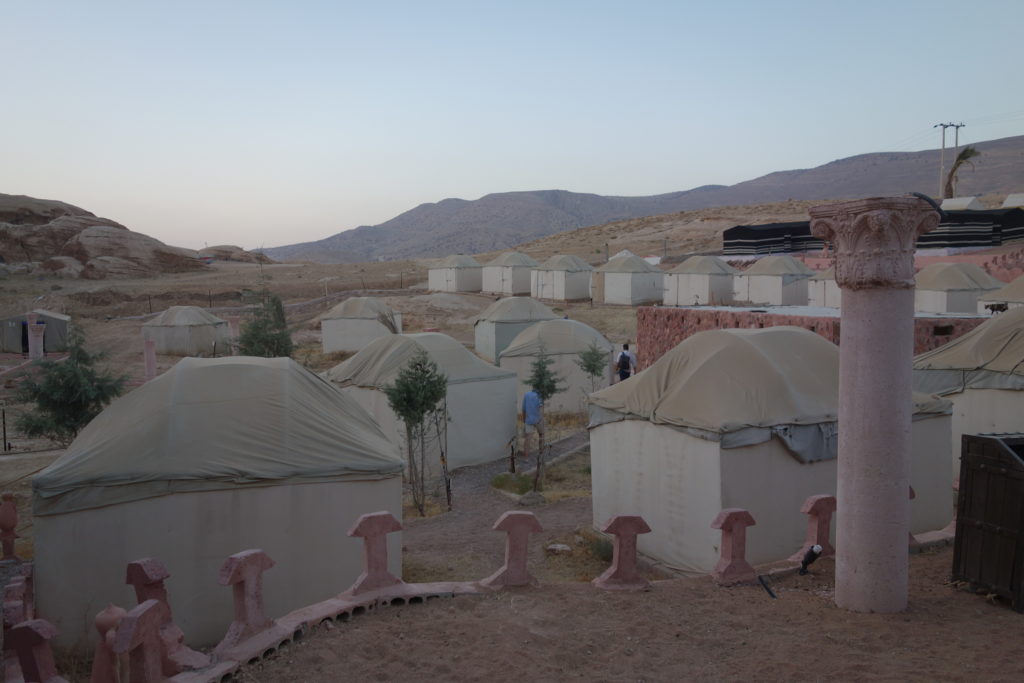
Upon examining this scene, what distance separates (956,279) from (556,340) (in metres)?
15.6

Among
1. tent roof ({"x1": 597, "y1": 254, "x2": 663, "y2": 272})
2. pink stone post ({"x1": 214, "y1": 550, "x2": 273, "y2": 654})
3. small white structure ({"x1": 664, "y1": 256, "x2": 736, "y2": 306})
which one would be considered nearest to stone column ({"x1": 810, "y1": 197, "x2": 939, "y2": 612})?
pink stone post ({"x1": 214, "y1": 550, "x2": 273, "y2": 654})

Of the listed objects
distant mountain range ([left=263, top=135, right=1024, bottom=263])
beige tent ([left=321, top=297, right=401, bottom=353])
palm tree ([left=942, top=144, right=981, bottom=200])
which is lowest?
beige tent ([left=321, top=297, right=401, bottom=353])

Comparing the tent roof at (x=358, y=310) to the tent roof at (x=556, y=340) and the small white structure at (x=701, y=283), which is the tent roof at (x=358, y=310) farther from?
the small white structure at (x=701, y=283)

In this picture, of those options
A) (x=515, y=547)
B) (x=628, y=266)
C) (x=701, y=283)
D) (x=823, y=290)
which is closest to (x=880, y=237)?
(x=515, y=547)

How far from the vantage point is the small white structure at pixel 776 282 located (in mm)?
33312

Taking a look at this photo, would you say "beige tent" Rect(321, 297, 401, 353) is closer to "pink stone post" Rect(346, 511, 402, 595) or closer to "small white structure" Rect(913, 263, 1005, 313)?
"small white structure" Rect(913, 263, 1005, 313)

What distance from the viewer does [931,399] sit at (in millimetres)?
9820

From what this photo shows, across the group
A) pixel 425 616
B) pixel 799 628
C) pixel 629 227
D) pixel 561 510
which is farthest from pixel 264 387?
pixel 629 227

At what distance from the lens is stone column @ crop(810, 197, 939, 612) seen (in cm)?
572

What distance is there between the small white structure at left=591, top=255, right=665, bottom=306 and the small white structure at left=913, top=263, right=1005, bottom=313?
1275 centimetres

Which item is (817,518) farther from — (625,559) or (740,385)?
(740,385)

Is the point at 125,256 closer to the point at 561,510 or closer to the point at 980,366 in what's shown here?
the point at 561,510

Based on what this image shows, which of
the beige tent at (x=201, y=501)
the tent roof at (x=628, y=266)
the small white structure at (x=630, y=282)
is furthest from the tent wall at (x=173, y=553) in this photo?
the tent roof at (x=628, y=266)

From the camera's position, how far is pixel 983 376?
36.6ft
